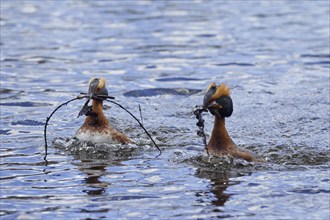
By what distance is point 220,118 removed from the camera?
1289 centimetres

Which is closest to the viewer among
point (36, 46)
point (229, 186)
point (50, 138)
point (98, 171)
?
point (229, 186)

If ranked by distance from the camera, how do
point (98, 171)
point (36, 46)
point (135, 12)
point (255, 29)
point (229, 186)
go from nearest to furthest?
point (229, 186) < point (98, 171) < point (36, 46) < point (255, 29) < point (135, 12)

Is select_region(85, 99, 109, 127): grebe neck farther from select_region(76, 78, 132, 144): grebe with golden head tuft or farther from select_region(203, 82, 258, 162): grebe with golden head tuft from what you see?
select_region(203, 82, 258, 162): grebe with golden head tuft


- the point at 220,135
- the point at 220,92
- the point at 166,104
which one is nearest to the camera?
the point at 220,92

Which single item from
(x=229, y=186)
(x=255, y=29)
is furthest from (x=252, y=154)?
(x=255, y=29)

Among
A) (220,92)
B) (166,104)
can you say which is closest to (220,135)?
(220,92)

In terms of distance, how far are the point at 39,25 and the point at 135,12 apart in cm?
374

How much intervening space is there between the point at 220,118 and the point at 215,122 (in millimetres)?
86

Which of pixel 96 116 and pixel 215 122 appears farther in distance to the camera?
pixel 96 116

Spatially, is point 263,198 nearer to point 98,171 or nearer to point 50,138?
point 98,171

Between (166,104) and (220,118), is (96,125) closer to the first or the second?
(220,118)

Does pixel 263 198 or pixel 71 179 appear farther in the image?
pixel 71 179

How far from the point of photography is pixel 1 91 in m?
19.0

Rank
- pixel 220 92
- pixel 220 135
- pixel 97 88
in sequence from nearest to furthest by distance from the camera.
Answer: pixel 220 92
pixel 220 135
pixel 97 88
